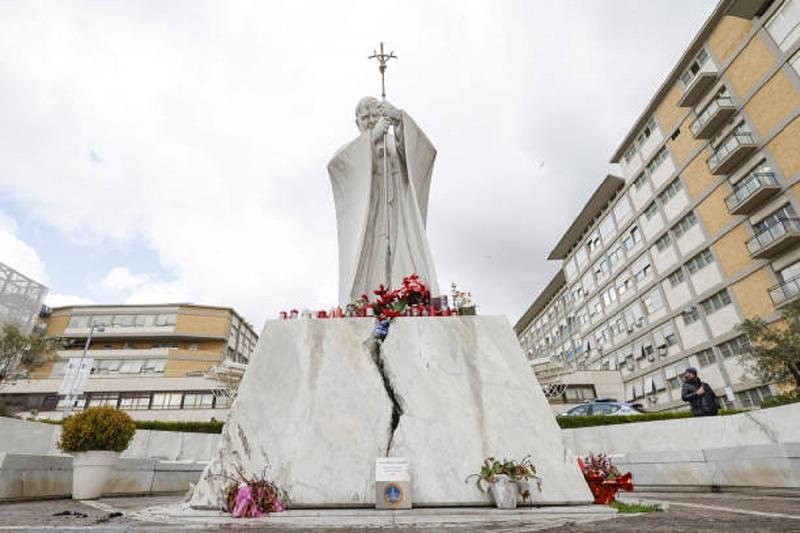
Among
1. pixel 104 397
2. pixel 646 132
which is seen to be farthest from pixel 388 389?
pixel 104 397

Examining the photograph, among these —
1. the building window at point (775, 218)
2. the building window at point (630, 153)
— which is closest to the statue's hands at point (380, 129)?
the building window at point (775, 218)

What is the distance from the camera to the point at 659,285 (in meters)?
34.8

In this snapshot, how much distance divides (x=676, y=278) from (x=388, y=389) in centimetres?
3457

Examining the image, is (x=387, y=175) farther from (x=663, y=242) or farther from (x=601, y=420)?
(x=663, y=242)

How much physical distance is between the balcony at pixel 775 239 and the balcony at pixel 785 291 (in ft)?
6.16

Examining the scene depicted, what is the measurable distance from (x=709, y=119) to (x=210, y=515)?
3502cm

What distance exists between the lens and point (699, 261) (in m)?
30.8

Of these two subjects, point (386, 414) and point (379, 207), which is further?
point (379, 207)

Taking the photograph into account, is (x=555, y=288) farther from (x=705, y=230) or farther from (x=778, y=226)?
(x=778, y=226)

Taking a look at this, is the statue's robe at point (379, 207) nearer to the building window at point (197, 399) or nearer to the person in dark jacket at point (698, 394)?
the person in dark jacket at point (698, 394)

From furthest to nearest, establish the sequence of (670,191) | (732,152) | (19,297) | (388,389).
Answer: (19,297) < (670,191) < (732,152) < (388,389)

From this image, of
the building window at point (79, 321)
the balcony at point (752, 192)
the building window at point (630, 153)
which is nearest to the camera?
the balcony at point (752, 192)

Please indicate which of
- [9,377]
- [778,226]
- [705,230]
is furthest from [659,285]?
[9,377]

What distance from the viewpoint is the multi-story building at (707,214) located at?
24500mm
